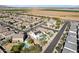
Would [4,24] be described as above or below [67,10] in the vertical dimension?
below

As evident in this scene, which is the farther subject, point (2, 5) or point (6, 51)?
point (2, 5)

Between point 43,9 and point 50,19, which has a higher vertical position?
point 43,9
